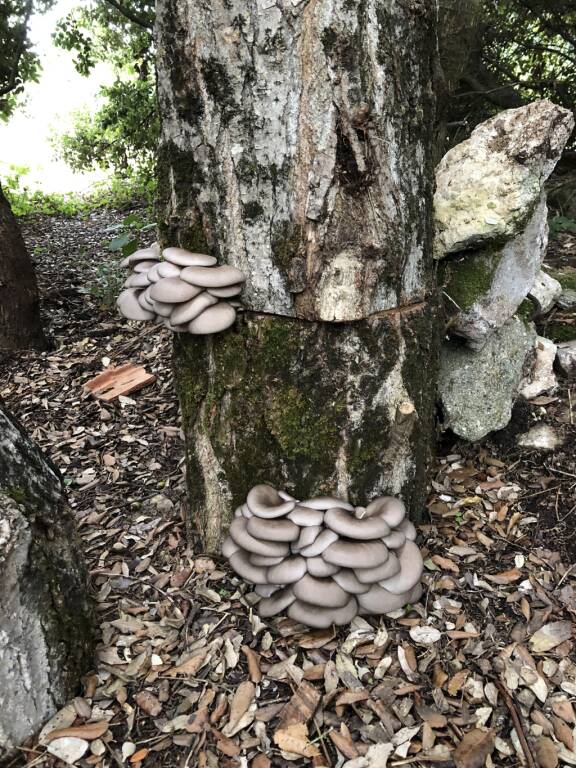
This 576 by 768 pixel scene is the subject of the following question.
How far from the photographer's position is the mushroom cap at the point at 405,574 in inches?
94.3

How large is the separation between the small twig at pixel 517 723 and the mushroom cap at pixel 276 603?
90 cm

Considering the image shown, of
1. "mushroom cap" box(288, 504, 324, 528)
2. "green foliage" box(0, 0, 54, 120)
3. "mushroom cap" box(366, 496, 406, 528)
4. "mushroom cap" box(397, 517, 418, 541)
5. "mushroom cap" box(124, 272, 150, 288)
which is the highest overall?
"green foliage" box(0, 0, 54, 120)

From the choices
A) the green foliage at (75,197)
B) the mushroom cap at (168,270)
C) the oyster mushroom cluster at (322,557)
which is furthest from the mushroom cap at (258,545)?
the green foliage at (75,197)

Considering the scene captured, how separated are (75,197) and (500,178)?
12.5 m

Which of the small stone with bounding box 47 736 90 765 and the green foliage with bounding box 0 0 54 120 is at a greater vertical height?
the green foliage with bounding box 0 0 54 120

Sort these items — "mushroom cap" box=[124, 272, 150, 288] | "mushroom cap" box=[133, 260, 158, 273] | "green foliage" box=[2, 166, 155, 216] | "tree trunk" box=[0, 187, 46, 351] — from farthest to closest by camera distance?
"green foliage" box=[2, 166, 155, 216] < "tree trunk" box=[0, 187, 46, 351] < "mushroom cap" box=[133, 260, 158, 273] < "mushroom cap" box=[124, 272, 150, 288]

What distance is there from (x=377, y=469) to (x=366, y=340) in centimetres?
64

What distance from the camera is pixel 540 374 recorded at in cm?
367

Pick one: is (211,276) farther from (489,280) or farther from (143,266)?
(489,280)

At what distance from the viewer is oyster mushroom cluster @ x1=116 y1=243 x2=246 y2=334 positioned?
228cm

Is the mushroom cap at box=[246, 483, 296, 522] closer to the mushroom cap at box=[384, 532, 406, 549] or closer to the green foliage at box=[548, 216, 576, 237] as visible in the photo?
the mushroom cap at box=[384, 532, 406, 549]

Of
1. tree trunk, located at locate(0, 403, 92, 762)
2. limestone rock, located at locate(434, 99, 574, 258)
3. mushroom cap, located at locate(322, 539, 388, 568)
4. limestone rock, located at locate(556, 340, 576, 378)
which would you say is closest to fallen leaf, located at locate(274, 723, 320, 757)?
mushroom cap, located at locate(322, 539, 388, 568)

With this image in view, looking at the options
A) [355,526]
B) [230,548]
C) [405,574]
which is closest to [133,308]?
[230,548]

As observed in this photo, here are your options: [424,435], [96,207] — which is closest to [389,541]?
[424,435]
